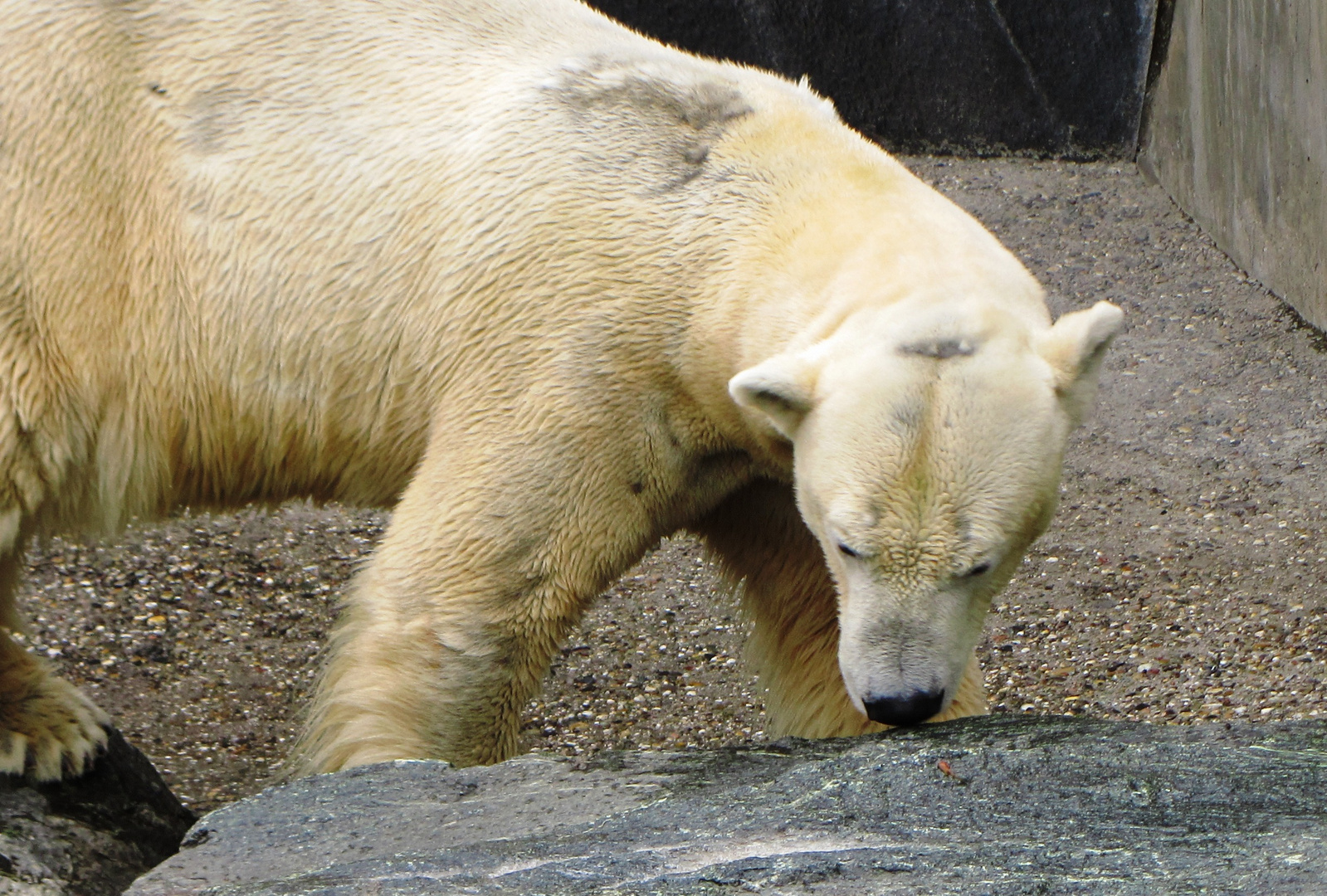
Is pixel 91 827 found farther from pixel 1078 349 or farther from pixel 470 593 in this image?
pixel 1078 349

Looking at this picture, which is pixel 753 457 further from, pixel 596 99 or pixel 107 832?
pixel 107 832

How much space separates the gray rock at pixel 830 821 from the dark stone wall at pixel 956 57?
20.9 ft

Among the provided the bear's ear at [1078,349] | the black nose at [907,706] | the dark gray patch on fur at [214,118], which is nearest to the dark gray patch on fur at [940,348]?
the bear's ear at [1078,349]

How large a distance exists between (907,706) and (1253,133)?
533 centimetres

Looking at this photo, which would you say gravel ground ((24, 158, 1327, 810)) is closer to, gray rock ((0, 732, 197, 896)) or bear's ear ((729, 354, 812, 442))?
gray rock ((0, 732, 197, 896))

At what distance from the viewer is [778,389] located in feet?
8.05

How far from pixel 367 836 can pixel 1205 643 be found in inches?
118

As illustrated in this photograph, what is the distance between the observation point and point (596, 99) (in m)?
3.02

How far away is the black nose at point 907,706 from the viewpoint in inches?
95.4

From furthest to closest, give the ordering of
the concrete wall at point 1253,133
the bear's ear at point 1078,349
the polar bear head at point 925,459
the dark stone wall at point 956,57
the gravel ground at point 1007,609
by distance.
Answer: the dark stone wall at point 956,57, the concrete wall at point 1253,133, the gravel ground at point 1007,609, the bear's ear at point 1078,349, the polar bear head at point 925,459

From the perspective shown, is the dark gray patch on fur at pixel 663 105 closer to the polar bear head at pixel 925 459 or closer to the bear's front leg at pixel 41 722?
the polar bear head at pixel 925 459

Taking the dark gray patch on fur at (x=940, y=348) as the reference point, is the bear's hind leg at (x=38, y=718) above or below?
below

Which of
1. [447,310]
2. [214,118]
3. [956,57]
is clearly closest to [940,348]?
[447,310]

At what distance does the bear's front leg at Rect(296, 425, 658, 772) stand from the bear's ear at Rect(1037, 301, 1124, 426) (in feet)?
2.56
